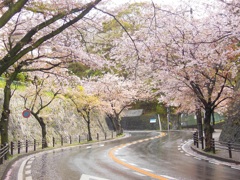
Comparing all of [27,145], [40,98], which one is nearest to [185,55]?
[27,145]

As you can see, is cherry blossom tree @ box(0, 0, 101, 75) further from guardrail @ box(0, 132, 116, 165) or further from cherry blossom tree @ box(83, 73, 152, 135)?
cherry blossom tree @ box(83, 73, 152, 135)

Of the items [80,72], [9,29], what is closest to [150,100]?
[80,72]

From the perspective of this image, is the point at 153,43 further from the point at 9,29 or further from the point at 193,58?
the point at 9,29

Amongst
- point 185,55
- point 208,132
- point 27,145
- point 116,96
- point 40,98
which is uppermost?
point 185,55

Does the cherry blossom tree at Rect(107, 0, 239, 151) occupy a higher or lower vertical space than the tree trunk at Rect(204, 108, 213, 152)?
higher

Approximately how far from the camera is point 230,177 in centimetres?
995

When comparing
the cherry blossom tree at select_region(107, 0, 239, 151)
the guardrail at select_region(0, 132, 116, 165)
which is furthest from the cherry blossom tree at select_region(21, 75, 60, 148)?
the cherry blossom tree at select_region(107, 0, 239, 151)

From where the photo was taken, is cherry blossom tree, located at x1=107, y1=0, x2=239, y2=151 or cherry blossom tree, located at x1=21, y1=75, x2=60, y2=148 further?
cherry blossom tree, located at x1=21, y1=75, x2=60, y2=148

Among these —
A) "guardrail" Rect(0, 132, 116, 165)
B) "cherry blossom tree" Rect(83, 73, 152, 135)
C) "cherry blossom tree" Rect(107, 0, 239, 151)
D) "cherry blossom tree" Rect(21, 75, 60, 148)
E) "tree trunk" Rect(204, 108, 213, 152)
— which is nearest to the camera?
"guardrail" Rect(0, 132, 116, 165)

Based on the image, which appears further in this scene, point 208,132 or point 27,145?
point 27,145

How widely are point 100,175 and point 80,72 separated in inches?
2002

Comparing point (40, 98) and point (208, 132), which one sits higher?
point (40, 98)

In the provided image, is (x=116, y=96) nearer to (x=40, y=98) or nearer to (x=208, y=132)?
(x=40, y=98)

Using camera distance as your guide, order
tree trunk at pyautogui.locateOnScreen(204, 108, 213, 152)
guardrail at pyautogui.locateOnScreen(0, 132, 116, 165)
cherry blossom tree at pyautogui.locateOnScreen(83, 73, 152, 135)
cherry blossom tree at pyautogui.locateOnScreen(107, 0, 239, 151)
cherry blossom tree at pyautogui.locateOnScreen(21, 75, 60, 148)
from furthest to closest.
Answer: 1. cherry blossom tree at pyautogui.locateOnScreen(83, 73, 152, 135)
2. cherry blossom tree at pyautogui.locateOnScreen(21, 75, 60, 148)
3. tree trunk at pyautogui.locateOnScreen(204, 108, 213, 152)
4. cherry blossom tree at pyautogui.locateOnScreen(107, 0, 239, 151)
5. guardrail at pyautogui.locateOnScreen(0, 132, 116, 165)
